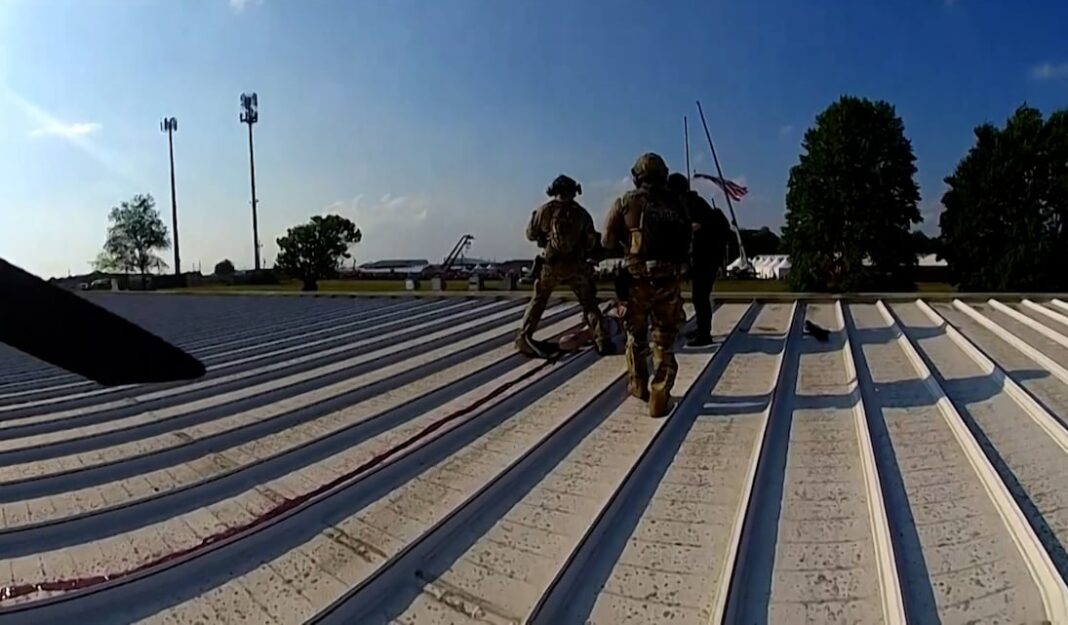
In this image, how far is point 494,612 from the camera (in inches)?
73.1

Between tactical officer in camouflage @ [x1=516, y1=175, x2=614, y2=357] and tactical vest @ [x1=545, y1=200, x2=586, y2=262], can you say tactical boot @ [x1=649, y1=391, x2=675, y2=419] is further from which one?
tactical vest @ [x1=545, y1=200, x2=586, y2=262]

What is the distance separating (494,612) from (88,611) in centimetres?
121

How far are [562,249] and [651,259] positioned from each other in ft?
4.35

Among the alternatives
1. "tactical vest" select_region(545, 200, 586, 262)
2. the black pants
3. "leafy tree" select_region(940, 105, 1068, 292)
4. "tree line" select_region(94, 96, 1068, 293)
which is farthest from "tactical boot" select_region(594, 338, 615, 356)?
"leafy tree" select_region(940, 105, 1068, 292)

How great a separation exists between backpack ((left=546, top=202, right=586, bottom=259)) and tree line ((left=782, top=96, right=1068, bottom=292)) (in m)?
22.3

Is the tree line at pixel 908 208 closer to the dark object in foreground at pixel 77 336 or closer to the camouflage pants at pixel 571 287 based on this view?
the camouflage pants at pixel 571 287

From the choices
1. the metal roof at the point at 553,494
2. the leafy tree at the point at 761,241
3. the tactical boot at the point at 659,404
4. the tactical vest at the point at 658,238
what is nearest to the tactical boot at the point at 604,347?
the metal roof at the point at 553,494

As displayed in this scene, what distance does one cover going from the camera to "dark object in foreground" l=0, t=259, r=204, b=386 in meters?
1.00

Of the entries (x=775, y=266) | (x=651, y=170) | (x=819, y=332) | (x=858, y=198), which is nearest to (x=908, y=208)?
(x=858, y=198)

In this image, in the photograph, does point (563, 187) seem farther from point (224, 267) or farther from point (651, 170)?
point (224, 267)

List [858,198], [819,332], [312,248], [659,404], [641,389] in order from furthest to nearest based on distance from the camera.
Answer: [312,248], [858,198], [819,332], [641,389], [659,404]

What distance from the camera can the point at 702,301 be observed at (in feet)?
18.0

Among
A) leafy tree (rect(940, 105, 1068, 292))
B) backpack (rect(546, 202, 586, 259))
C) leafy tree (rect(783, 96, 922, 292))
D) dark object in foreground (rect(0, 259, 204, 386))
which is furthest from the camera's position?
leafy tree (rect(783, 96, 922, 292))

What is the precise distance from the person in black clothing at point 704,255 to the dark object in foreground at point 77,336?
4.63 m
